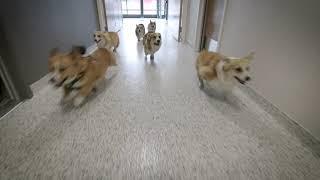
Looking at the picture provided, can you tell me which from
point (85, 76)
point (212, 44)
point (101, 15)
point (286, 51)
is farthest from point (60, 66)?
point (101, 15)

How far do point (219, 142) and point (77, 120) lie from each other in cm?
107

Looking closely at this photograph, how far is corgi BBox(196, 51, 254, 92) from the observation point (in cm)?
146

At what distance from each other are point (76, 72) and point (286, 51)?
64.6 inches

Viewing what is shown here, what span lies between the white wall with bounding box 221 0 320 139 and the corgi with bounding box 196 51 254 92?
10.0 inches

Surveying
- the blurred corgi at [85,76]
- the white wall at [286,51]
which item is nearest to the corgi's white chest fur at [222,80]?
the white wall at [286,51]

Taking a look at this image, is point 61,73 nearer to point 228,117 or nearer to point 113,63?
point 113,63

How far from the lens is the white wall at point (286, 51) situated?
4.01ft

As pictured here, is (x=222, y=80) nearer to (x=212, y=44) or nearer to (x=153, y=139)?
(x=153, y=139)

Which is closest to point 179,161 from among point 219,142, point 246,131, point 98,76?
point 219,142

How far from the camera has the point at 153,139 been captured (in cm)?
127

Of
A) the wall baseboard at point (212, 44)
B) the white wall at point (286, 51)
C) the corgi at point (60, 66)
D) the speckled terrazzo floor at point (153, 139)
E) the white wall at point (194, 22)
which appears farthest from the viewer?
the white wall at point (194, 22)

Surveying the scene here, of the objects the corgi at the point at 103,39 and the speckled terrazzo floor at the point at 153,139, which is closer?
the speckled terrazzo floor at the point at 153,139

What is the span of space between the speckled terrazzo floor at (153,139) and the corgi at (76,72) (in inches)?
5.2

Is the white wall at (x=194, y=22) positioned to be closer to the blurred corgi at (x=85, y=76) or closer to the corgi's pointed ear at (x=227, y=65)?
the corgi's pointed ear at (x=227, y=65)
